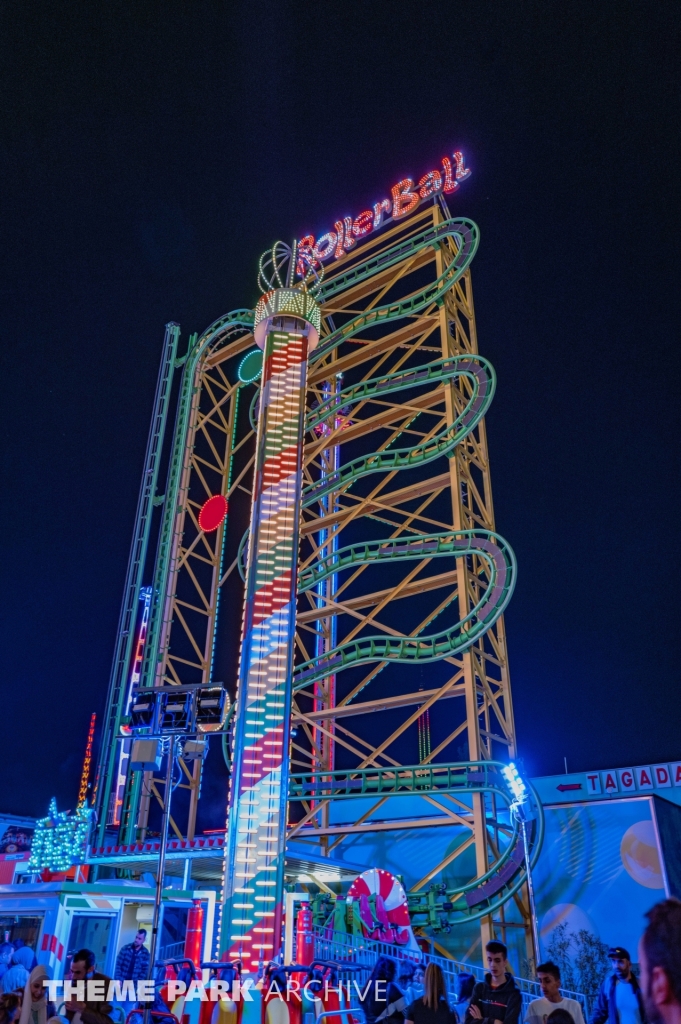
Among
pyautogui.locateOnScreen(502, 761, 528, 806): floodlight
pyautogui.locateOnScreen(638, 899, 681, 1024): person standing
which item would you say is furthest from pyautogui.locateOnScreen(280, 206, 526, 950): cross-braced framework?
pyautogui.locateOnScreen(638, 899, 681, 1024): person standing

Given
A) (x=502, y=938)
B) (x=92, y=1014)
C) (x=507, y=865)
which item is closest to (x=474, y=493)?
(x=507, y=865)

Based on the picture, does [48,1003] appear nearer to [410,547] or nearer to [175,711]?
[175,711]

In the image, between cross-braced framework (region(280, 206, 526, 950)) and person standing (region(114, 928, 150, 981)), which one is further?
cross-braced framework (region(280, 206, 526, 950))

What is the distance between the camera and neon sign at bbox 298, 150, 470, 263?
2778 centimetres

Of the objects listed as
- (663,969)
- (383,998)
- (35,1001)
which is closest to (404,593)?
(383,998)

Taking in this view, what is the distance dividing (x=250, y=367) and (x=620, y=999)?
2639 cm

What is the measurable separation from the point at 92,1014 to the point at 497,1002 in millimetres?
2720

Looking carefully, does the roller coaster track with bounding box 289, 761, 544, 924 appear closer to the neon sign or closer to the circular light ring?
the circular light ring

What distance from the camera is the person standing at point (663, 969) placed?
6.68ft

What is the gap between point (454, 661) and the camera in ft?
70.0

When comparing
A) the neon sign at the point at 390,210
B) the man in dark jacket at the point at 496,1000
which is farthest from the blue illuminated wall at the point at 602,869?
the neon sign at the point at 390,210

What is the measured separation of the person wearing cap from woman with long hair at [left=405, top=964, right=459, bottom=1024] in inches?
77.8

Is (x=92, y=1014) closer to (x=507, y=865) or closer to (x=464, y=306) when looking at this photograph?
(x=507, y=865)

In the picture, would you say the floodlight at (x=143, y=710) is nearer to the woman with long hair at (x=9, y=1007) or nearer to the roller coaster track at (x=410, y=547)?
the woman with long hair at (x=9, y=1007)
